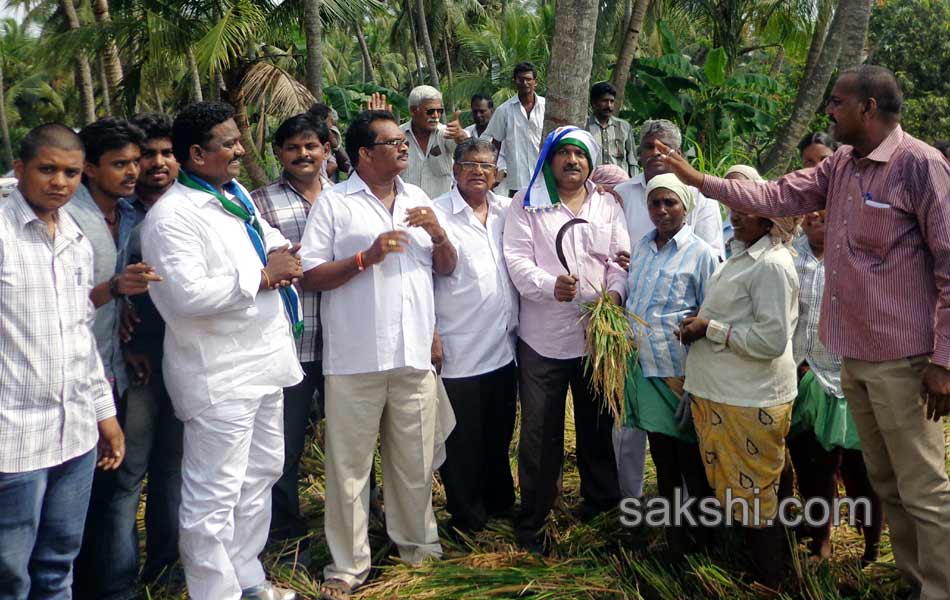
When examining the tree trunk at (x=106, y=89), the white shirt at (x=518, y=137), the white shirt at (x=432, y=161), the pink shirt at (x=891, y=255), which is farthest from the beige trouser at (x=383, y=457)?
the tree trunk at (x=106, y=89)

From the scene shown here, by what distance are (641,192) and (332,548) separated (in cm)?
264

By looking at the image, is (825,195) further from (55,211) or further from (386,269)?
(55,211)

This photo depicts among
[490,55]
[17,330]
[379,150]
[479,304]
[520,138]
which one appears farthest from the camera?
[490,55]

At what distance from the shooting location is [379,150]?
407 centimetres

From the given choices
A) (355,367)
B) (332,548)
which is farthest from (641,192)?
(332,548)

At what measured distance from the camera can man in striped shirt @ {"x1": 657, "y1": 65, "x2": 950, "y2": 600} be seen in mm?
3295

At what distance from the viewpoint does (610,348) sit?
407 centimetres

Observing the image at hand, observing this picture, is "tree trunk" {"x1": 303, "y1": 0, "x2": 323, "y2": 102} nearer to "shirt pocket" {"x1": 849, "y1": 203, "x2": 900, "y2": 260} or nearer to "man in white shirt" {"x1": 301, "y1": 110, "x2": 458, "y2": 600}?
"man in white shirt" {"x1": 301, "y1": 110, "x2": 458, "y2": 600}

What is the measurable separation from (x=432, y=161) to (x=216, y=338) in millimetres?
3393

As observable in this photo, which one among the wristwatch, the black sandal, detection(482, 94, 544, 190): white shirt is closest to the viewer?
the wristwatch

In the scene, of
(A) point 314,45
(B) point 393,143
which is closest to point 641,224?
(B) point 393,143

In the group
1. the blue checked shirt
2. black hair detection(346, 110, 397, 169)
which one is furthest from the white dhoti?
the blue checked shirt

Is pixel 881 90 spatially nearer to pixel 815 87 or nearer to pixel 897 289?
pixel 897 289

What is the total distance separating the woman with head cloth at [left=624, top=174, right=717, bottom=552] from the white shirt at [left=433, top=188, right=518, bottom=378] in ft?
2.25
